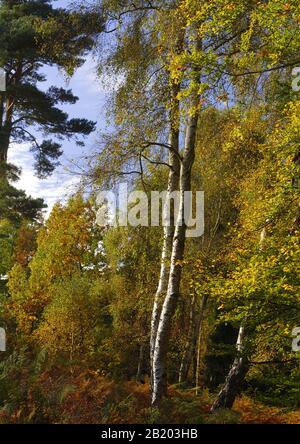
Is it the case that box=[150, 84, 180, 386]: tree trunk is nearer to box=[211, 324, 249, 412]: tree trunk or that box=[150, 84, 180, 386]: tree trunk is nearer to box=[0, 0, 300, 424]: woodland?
box=[0, 0, 300, 424]: woodland

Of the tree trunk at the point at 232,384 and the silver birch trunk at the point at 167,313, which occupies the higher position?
the silver birch trunk at the point at 167,313

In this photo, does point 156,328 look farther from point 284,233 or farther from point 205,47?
point 205,47

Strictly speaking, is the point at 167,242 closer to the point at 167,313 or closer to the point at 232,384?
the point at 167,313

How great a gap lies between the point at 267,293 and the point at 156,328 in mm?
3550

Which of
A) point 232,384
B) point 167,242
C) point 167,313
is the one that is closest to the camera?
point 167,313

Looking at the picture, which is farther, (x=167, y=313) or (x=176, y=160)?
(x=176, y=160)

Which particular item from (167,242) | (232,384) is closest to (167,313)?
(167,242)

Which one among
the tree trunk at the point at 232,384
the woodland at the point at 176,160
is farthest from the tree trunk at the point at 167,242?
the tree trunk at the point at 232,384

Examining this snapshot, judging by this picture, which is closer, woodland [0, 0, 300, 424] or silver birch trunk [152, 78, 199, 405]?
woodland [0, 0, 300, 424]

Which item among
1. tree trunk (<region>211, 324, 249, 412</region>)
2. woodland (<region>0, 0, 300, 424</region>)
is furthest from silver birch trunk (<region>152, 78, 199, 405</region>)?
tree trunk (<region>211, 324, 249, 412</region>)

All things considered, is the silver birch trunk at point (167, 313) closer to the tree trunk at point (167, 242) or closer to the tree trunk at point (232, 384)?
the tree trunk at point (167, 242)

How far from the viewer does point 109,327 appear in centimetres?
2323
